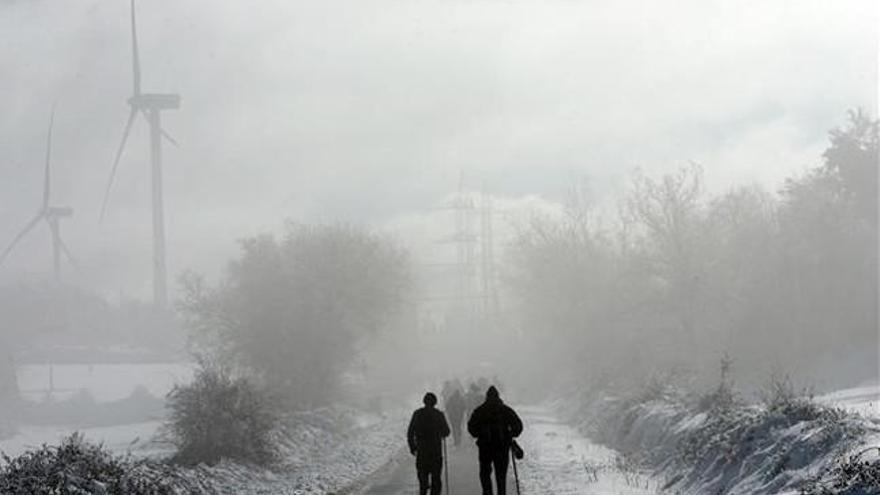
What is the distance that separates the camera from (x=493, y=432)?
18.2 metres

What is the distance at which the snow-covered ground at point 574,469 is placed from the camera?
2183 centimetres

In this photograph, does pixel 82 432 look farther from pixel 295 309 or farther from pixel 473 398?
pixel 473 398

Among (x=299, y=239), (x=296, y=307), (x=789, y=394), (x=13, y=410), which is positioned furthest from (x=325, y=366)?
(x=13, y=410)

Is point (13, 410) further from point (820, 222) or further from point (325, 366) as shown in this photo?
point (820, 222)

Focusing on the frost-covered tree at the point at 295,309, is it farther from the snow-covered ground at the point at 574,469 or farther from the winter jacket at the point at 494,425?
the winter jacket at the point at 494,425

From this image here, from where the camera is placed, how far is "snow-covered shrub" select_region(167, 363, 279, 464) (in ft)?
96.3

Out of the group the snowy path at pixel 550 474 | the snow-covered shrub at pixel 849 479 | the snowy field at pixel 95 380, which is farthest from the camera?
the snowy field at pixel 95 380

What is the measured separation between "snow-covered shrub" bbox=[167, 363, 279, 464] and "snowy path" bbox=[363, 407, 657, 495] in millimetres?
4184

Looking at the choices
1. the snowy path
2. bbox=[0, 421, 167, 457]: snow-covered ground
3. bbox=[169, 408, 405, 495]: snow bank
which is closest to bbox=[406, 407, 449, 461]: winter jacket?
the snowy path

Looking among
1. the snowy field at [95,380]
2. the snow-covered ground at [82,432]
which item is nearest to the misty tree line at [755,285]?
the snow-covered ground at [82,432]

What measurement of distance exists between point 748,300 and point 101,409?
80.0m

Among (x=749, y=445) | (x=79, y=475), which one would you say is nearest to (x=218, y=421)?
(x=79, y=475)

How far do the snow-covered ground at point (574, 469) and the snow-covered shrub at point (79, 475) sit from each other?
7.35m

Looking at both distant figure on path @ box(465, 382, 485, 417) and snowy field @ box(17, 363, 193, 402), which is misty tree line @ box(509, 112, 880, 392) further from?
snowy field @ box(17, 363, 193, 402)
